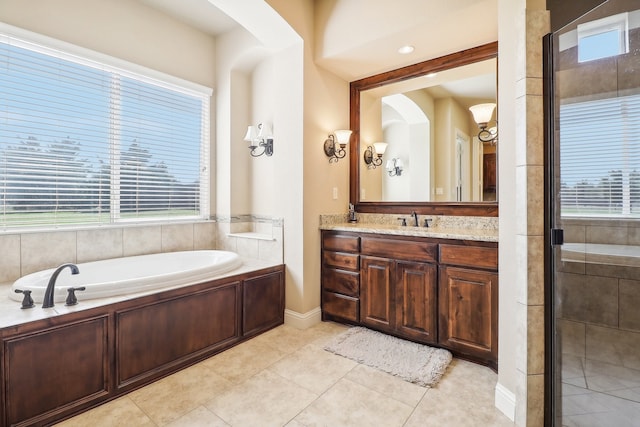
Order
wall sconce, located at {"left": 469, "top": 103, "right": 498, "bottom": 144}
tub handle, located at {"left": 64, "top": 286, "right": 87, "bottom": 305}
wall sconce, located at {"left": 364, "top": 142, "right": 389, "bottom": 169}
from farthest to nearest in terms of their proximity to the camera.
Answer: wall sconce, located at {"left": 364, "top": 142, "right": 389, "bottom": 169} < wall sconce, located at {"left": 469, "top": 103, "right": 498, "bottom": 144} < tub handle, located at {"left": 64, "top": 286, "right": 87, "bottom": 305}

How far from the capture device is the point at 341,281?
2793 millimetres

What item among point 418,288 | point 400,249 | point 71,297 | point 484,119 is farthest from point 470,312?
point 71,297

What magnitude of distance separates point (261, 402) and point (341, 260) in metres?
1.34

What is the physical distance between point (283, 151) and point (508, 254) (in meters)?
2.00

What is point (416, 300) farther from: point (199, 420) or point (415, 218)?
point (199, 420)

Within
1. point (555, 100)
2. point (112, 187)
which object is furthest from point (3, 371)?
point (555, 100)

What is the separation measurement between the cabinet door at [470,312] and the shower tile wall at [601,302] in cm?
54

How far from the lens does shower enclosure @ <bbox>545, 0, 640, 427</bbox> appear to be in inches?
52.8

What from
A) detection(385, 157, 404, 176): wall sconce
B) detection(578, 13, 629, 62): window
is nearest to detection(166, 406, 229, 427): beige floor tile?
detection(385, 157, 404, 176): wall sconce

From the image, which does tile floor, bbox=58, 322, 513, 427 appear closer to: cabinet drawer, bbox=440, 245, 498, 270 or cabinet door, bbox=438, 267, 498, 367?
cabinet door, bbox=438, 267, 498, 367

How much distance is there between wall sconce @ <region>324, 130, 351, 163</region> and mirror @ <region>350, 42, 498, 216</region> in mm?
221

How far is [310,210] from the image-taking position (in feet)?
9.17

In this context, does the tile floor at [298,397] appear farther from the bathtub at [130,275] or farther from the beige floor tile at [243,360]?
the bathtub at [130,275]

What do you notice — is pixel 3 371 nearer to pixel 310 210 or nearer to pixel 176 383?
pixel 176 383
